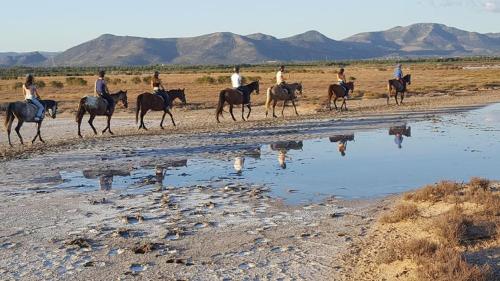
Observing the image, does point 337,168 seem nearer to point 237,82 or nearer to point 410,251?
point 410,251

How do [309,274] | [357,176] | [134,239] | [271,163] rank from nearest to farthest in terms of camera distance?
[309,274] < [134,239] < [357,176] < [271,163]

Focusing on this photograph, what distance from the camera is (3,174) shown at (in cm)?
1480

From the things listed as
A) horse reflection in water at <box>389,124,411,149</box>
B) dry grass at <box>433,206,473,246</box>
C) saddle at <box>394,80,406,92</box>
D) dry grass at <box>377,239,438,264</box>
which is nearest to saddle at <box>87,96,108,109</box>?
horse reflection in water at <box>389,124,411,149</box>

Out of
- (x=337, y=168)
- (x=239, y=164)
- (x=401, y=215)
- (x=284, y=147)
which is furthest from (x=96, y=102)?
(x=401, y=215)

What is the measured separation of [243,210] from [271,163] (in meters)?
5.41

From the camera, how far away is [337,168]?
50.1 ft

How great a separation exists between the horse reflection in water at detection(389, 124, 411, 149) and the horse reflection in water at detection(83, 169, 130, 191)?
8517 mm

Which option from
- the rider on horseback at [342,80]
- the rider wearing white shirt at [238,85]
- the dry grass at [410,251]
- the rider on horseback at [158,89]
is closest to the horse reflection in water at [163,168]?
the dry grass at [410,251]

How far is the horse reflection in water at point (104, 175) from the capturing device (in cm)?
1371

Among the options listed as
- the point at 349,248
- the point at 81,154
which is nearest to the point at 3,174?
the point at 81,154

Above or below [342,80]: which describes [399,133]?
below

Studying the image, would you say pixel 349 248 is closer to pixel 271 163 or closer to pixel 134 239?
pixel 134 239

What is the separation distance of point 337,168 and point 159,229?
6778mm

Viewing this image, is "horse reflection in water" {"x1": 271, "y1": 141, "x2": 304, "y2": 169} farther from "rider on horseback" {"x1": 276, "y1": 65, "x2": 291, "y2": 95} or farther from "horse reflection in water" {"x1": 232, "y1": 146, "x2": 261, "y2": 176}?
"rider on horseback" {"x1": 276, "y1": 65, "x2": 291, "y2": 95}
